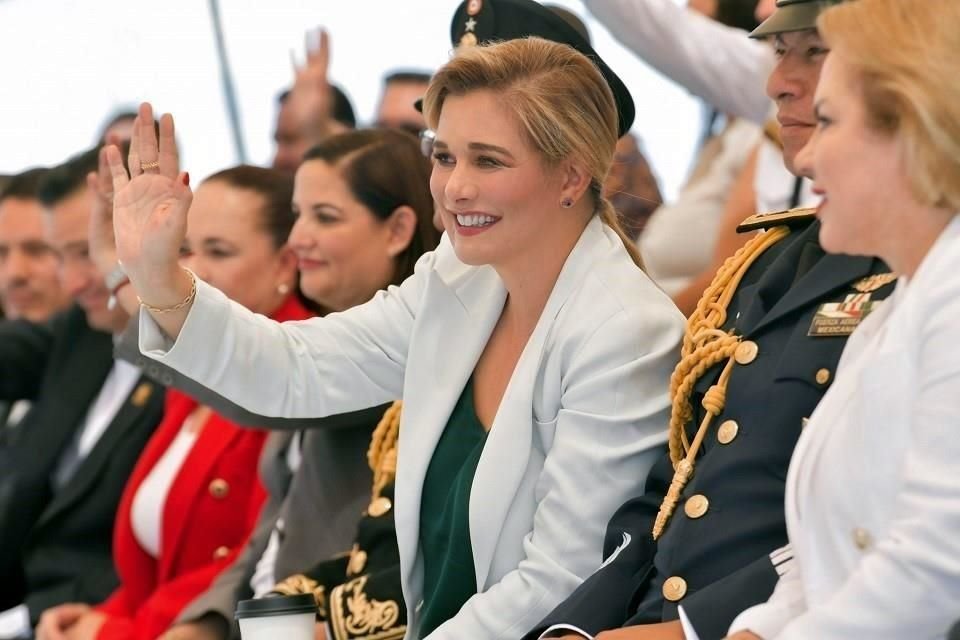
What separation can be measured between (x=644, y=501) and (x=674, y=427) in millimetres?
112

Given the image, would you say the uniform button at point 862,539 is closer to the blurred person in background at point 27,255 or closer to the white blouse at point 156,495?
the white blouse at point 156,495

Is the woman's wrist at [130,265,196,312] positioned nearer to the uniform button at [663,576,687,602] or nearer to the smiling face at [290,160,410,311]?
the uniform button at [663,576,687,602]

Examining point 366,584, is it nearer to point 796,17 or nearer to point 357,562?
point 357,562

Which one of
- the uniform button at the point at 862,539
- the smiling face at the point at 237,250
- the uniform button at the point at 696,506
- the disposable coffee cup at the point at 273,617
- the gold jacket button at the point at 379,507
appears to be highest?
the uniform button at the point at 862,539

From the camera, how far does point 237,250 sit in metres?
3.84

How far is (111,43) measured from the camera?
6.30 metres

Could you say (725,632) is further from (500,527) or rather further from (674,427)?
A: (500,527)

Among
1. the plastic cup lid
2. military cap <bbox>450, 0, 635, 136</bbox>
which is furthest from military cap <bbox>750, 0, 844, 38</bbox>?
the plastic cup lid

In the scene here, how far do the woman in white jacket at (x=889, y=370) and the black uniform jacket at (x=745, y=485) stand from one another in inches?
8.1

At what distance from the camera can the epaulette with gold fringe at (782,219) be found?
7.84ft

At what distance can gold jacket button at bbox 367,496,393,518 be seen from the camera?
2986mm

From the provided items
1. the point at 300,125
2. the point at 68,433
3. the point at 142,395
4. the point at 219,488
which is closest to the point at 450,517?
the point at 219,488

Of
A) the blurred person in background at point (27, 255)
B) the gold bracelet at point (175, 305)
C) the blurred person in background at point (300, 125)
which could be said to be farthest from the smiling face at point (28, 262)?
the gold bracelet at point (175, 305)

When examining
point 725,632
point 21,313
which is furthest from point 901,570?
point 21,313
